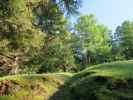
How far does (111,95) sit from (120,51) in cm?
5056

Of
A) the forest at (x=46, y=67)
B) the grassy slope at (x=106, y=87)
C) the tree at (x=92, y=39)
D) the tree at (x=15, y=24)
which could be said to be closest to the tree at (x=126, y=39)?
the tree at (x=92, y=39)

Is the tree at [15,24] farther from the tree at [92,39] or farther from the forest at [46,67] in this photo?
the tree at [92,39]

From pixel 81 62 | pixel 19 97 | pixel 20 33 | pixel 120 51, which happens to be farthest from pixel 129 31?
pixel 19 97

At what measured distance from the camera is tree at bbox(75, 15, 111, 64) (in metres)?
52.8

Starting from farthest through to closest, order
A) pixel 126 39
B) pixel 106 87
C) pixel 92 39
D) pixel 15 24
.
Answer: pixel 126 39
pixel 92 39
pixel 15 24
pixel 106 87

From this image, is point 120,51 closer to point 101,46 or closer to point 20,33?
point 101,46

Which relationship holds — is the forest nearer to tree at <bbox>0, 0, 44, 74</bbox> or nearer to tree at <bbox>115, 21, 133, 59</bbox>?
tree at <bbox>0, 0, 44, 74</bbox>

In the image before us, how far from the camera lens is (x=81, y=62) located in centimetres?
5581

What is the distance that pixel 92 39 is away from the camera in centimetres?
5272

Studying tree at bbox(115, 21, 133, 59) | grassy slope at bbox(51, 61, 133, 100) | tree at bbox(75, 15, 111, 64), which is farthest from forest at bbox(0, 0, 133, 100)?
tree at bbox(115, 21, 133, 59)

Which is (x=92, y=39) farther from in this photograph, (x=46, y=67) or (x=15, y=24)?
(x=15, y=24)

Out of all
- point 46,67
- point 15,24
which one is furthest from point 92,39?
point 15,24

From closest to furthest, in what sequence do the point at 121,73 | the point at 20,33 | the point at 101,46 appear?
the point at 121,73 < the point at 20,33 < the point at 101,46

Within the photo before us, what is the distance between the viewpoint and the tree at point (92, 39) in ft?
173
